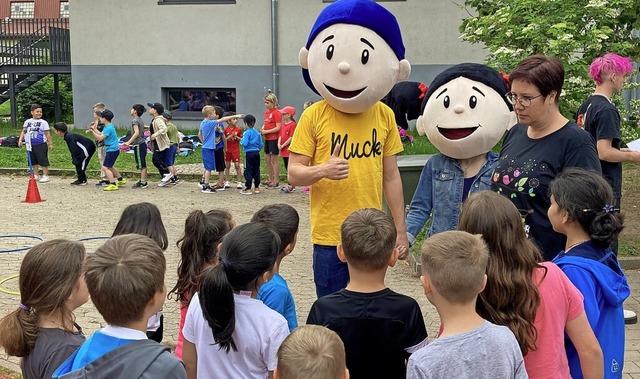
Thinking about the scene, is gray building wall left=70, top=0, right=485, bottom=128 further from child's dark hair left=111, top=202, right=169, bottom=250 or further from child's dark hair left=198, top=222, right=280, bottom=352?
A: child's dark hair left=198, top=222, right=280, bottom=352

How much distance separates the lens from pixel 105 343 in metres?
2.58

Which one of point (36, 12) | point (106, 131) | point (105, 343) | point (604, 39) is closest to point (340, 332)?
point (105, 343)

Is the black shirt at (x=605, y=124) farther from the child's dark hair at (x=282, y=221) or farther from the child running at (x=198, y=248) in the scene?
the child running at (x=198, y=248)

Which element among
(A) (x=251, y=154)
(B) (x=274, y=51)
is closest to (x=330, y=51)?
(A) (x=251, y=154)

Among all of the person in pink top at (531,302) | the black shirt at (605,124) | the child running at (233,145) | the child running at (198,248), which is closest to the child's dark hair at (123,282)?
the child running at (198,248)

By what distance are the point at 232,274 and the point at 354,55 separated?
2.01 m

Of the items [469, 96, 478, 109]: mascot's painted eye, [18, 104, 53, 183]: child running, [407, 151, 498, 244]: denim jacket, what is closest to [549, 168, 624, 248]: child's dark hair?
[407, 151, 498, 244]: denim jacket

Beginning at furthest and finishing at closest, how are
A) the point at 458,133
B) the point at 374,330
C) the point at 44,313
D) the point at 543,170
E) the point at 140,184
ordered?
the point at 140,184 < the point at 458,133 < the point at 543,170 < the point at 44,313 < the point at 374,330

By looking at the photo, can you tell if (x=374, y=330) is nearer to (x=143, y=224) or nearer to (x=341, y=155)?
(x=341, y=155)

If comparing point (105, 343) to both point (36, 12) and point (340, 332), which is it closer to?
point (340, 332)

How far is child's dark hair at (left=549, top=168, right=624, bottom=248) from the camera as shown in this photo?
313cm

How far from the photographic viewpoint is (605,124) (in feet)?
18.1

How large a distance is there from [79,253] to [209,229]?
951 millimetres

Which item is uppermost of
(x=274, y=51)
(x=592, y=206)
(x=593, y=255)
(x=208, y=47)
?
(x=208, y=47)
